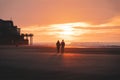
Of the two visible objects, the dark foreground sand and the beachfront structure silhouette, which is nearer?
the dark foreground sand

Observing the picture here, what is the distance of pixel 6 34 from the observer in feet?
320

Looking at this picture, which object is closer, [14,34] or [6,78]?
[6,78]

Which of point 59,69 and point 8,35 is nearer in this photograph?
point 59,69

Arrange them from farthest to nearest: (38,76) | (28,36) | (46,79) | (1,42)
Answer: (28,36) < (1,42) < (38,76) < (46,79)

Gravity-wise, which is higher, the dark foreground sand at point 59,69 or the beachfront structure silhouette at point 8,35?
the beachfront structure silhouette at point 8,35

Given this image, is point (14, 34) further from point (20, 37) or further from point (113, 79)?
point (113, 79)

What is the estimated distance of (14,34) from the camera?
99500mm

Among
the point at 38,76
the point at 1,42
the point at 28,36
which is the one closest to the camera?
the point at 38,76

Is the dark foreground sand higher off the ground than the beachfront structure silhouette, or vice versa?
the beachfront structure silhouette

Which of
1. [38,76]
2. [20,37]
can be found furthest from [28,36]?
[38,76]

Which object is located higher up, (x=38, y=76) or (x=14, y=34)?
(x=14, y=34)

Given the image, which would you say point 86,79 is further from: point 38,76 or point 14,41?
point 14,41

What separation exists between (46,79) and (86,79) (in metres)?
1.72

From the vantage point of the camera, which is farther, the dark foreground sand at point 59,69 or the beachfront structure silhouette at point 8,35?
the beachfront structure silhouette at point 8,35
